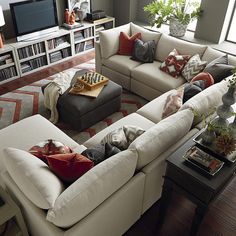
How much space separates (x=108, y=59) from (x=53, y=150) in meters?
2.21

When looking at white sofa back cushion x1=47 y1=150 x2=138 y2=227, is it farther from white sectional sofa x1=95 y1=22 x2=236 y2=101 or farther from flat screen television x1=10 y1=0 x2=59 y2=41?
flat screen television x1=10 y1=0 x2=59 y2=41

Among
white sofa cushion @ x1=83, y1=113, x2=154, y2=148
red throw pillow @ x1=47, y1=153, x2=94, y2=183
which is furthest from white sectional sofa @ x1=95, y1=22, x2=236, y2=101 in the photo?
red throw pillow @ x1=47, y1=153, x2=94, y2=183

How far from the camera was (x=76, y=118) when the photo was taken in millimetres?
2928

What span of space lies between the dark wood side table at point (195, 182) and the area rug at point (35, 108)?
4.75 ft

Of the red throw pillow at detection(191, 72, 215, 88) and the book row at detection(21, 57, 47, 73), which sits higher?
the red throw pillow at detection(191, 72, 215, 88)

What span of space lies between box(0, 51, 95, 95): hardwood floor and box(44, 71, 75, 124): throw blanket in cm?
102

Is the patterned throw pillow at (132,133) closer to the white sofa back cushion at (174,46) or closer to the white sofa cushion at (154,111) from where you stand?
the white sofa cushion at (154,111)

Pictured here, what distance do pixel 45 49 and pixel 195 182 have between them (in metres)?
3.43

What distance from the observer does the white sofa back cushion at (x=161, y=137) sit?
1760 mm

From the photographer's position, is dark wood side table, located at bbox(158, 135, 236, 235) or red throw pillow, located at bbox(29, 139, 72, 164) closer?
dark wood side table, located at bbox(158, 135, 236, 235)

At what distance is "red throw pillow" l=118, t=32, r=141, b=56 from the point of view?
148 inches

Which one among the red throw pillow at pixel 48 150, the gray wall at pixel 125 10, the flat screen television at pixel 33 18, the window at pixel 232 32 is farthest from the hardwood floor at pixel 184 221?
the gray wall at pixel 125 10

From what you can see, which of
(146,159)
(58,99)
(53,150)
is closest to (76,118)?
(58,99)

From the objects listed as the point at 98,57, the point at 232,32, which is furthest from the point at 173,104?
the point at 232,32
